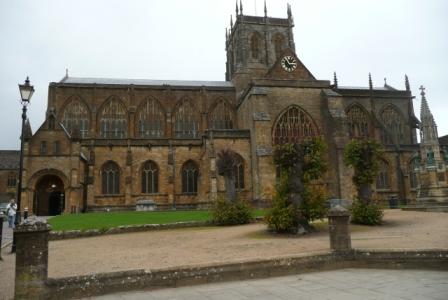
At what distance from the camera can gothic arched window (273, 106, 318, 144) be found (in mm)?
35281

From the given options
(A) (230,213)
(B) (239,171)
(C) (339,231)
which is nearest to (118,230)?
(A) (230,213)

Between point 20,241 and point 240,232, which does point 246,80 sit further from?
point 20,241

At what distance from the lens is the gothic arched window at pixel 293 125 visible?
35281 mm

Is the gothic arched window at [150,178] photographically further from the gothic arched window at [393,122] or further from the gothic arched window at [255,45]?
the gothic arched window at [393,122]

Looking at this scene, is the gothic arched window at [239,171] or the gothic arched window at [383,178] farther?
the gothic arched window at [383,178]

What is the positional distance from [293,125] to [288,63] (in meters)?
6.68

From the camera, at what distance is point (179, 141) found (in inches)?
1451

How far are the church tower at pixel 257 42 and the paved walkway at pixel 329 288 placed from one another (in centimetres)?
4043

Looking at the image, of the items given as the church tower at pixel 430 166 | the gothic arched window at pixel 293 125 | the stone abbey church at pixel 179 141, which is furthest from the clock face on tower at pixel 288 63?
the church tower at pixel 430 166

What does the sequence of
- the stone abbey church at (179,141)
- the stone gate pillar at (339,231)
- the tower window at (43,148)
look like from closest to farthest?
the stone gate pillar at (339,231) → the stone abbey church at (179,141) → the tower window at (43,148)

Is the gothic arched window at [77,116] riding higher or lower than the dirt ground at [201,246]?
higher

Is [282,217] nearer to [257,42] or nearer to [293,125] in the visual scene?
[293,125]

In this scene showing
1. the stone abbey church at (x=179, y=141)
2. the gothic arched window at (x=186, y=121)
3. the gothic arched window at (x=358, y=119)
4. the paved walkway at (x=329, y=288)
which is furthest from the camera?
the gothic arched window at (x=358, y=119)

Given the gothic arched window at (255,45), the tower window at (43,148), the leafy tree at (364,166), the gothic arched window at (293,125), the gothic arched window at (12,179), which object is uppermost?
the gothic arched window at (255,45)
